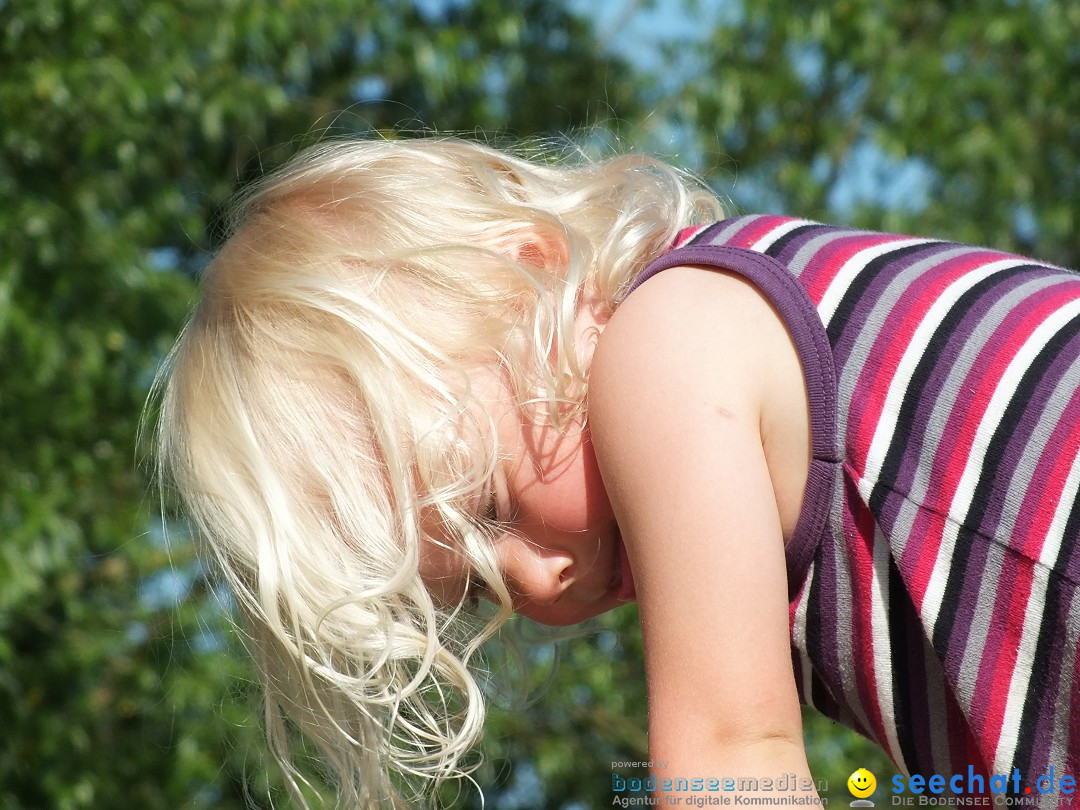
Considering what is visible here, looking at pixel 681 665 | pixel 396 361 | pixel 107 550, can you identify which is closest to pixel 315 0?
pixel 107 550

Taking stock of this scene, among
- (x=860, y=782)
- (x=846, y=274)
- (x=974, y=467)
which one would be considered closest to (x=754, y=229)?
(x=846, y=274)

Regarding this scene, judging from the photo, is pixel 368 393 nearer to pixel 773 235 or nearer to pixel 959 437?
pixel 773 235

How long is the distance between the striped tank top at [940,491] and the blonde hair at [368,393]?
0.58 feet

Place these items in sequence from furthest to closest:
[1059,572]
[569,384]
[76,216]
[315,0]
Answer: [315,0] → [76,216] → [569,384] → [1059,572]

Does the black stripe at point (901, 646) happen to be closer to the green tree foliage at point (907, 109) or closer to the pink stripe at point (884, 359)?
the pink stripe at point (884, 359)

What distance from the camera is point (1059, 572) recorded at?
1001 millimetres

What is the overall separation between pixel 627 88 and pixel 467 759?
1.83 meters

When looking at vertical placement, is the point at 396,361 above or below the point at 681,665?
above

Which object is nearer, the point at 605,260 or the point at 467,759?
the point at 605,260

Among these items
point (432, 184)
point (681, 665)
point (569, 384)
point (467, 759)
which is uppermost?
point (432, 184)

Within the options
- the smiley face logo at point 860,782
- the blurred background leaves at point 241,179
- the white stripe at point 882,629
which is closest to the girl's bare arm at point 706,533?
the white stripe at point 882,629

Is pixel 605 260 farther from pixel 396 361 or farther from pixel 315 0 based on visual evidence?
pixel 315 0

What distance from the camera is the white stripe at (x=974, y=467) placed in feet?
3.43

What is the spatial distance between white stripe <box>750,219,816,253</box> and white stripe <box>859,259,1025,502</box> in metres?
0.17
